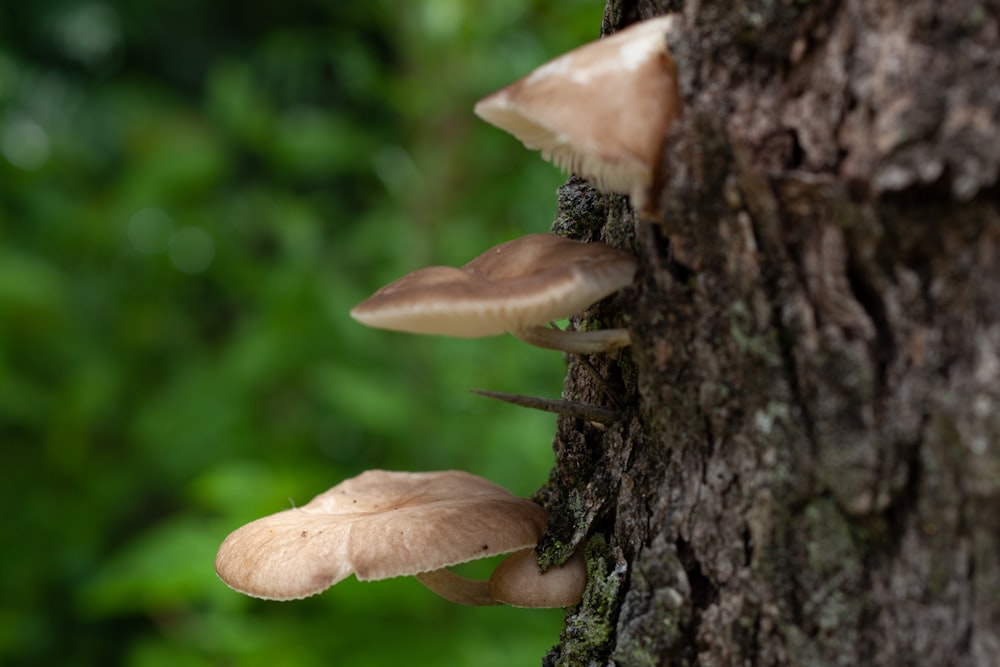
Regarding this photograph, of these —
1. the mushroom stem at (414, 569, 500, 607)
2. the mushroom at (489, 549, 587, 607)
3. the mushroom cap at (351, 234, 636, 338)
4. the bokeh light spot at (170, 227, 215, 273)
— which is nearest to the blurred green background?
the bokeh light spot at (170, 227, 215, 273)

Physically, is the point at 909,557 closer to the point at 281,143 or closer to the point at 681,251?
the point at 681,251

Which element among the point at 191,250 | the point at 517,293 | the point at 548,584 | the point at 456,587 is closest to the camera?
the point at 517,293

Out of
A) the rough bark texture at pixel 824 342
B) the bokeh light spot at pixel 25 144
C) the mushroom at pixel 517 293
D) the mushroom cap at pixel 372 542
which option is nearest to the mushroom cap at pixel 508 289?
the mushroom at pixel 517 293

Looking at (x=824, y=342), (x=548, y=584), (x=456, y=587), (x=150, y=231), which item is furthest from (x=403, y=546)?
(x=150, y=231)

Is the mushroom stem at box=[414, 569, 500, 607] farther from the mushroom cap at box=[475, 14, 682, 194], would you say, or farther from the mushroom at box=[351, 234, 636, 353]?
the mushroom cap at box=[475, 14, 682, 194]

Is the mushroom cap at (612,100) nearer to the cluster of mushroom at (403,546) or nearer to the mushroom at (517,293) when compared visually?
the mushroom at (517,293)

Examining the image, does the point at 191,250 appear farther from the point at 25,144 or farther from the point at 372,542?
the point at 372,542

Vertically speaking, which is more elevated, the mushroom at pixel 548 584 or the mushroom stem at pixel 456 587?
the mushroom at pixel 548 584

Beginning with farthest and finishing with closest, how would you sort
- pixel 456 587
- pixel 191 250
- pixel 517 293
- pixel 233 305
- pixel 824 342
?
pixel 233 305
pixel 191 250
pixel 456 587
pixel 517 293
pixel 824 342
